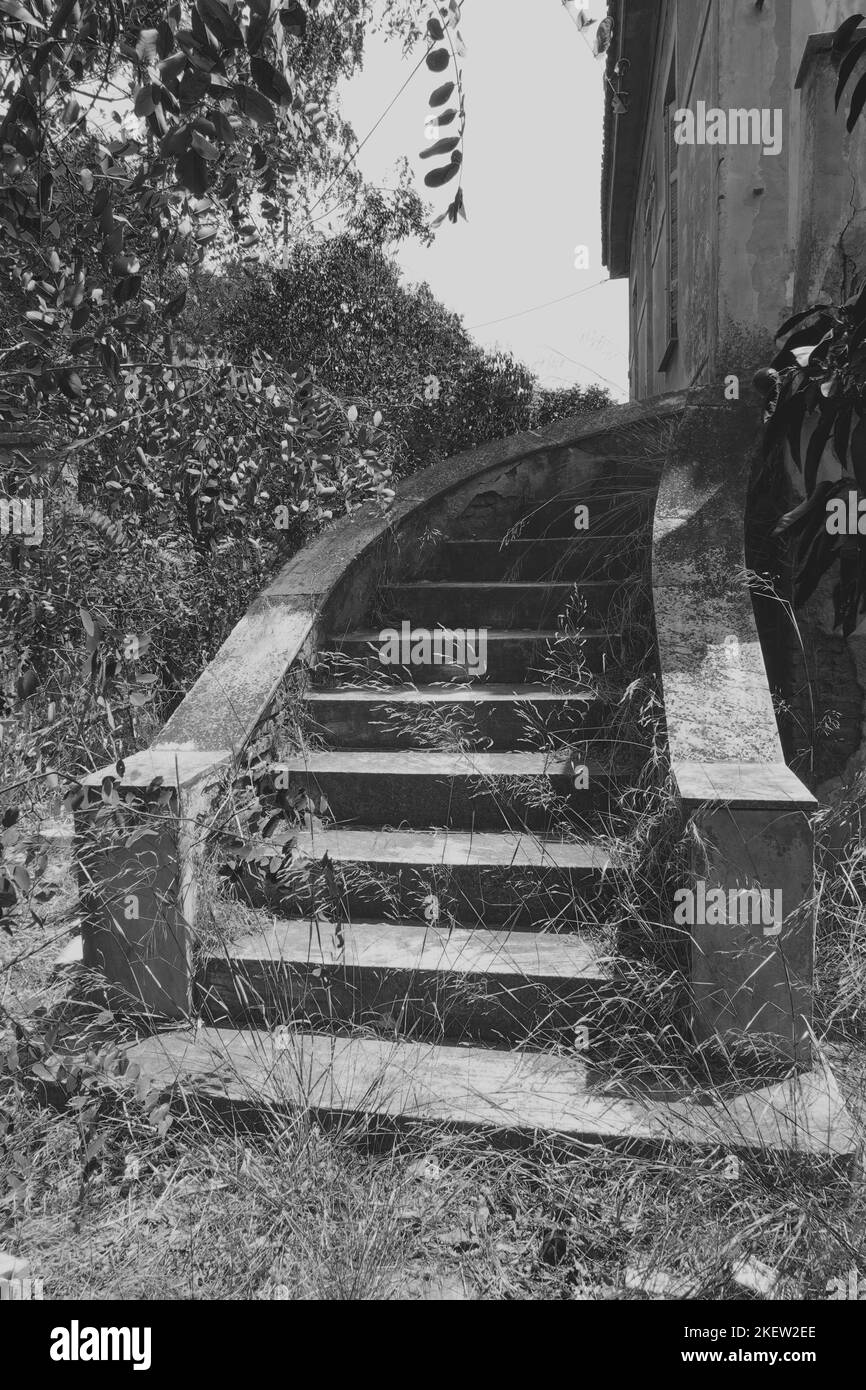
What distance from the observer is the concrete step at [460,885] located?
10.2 ft

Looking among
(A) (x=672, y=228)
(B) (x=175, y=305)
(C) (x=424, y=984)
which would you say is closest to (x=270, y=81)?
(B) (x=175, y=305)

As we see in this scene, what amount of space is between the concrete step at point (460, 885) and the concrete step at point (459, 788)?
0.53 ft

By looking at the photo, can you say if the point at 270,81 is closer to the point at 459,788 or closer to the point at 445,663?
the point at 459,788

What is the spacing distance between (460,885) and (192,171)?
90.4 inches

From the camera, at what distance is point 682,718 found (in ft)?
9.72

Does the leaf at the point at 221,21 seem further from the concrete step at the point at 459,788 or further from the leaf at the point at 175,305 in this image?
the concrete step at the point at 459,788

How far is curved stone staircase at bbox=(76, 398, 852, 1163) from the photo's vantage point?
2.46 meters

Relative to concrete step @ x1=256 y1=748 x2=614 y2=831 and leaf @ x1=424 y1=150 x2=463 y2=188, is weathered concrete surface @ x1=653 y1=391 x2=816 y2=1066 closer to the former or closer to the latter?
concrete step @ x1=256 y1=748 x2=614 y2=831

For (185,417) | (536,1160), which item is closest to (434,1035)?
(536,1160)

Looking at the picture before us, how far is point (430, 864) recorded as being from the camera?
318 cm

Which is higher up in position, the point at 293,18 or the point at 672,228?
the point at 672,228

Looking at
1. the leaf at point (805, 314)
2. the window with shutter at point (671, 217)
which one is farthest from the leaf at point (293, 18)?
the window with shutter at point (671, 217)

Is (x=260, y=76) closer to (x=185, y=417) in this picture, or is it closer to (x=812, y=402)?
(x=185, y=417)

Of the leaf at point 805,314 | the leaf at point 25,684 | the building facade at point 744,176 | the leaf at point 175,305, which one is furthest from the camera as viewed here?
the building facade at point 744,176
